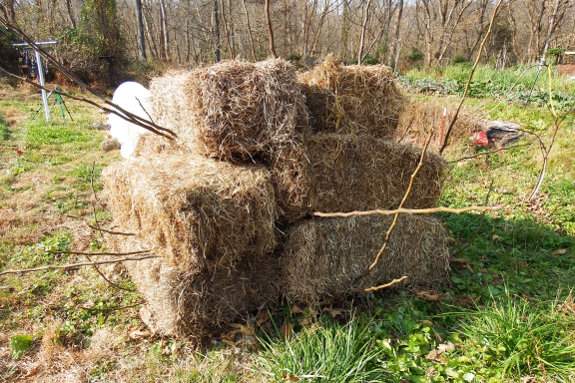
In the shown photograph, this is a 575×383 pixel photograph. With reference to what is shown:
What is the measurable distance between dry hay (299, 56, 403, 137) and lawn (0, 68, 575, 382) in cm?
129

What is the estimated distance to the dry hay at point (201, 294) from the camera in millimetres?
2615

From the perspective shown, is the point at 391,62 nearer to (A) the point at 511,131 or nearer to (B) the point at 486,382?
(A) the point at 511,131

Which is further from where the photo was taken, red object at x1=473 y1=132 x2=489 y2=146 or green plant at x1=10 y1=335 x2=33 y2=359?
red object at x1=473 y1=132 x2=489 y2=146

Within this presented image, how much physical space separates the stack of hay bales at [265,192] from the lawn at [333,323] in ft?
0.74

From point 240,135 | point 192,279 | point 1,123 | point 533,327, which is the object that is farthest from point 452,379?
point 1,123

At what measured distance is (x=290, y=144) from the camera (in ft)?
8.85

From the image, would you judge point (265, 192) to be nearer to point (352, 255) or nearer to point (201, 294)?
point (201, 294)

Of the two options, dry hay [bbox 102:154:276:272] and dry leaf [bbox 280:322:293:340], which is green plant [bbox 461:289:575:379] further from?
dry hay [bbox 102:154:276:272]

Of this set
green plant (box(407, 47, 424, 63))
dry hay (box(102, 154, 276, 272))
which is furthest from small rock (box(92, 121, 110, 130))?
green plant (box(407, 47, 424, 63))

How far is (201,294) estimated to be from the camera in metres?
2.67

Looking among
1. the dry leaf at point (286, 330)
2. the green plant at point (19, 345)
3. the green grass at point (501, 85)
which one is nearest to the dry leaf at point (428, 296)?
the dry leaf at point (286, 330)

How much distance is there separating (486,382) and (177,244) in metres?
2.15

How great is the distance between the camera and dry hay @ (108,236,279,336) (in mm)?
2615

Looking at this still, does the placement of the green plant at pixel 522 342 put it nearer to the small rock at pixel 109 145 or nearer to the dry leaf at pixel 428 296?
the dry leaf at pixel 428 296
